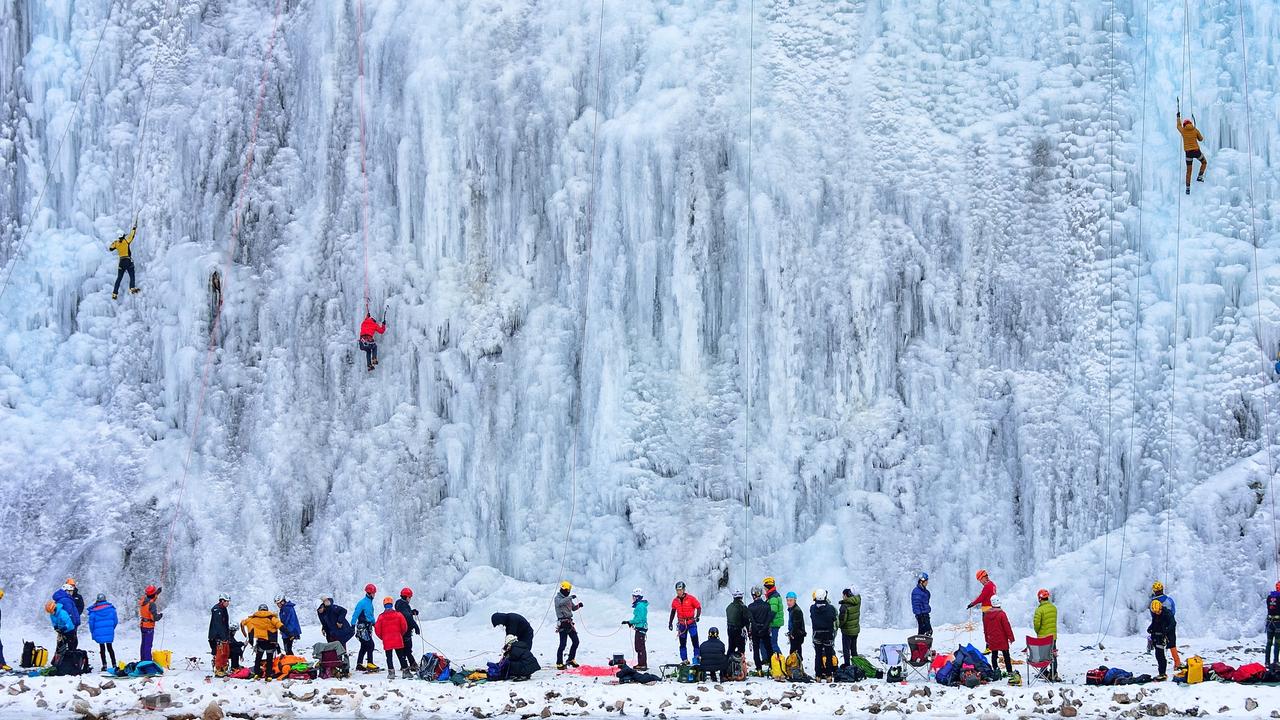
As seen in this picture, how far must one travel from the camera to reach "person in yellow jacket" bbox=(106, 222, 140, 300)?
22031 mm

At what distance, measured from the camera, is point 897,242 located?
21.7 metres

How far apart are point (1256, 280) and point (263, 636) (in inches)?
547

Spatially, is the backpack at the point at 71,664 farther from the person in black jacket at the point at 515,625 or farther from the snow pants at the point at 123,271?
the snow pants at the point at 123,271

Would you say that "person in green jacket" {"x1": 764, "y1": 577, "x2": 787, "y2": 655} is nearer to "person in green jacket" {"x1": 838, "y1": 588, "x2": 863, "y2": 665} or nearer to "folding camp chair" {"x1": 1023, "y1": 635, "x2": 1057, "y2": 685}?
"person in green jacket" {"x1": 838, "y1": 588, "x2": 863, "y2": 665}

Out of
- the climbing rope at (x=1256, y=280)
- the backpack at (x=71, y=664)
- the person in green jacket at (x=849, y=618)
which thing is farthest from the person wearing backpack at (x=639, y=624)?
the climbing rope at (x=1256, y=280)

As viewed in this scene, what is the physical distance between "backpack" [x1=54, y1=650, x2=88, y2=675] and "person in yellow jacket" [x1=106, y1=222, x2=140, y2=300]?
6.82 meters

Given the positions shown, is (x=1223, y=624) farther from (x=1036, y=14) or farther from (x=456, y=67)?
(x=456, y=67)

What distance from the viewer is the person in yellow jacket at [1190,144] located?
20.3 m

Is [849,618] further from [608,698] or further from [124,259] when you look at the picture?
[124,259]

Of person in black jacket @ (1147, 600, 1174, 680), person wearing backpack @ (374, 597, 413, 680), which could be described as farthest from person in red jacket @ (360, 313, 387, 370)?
person in black jacket @ (1147, 600, 1174, 680)

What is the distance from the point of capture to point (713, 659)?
16.5m

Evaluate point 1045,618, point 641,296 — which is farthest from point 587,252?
point 1045,618

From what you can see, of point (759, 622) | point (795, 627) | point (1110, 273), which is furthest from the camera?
point (1110, 273)

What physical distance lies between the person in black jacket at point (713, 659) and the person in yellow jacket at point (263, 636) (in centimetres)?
480
